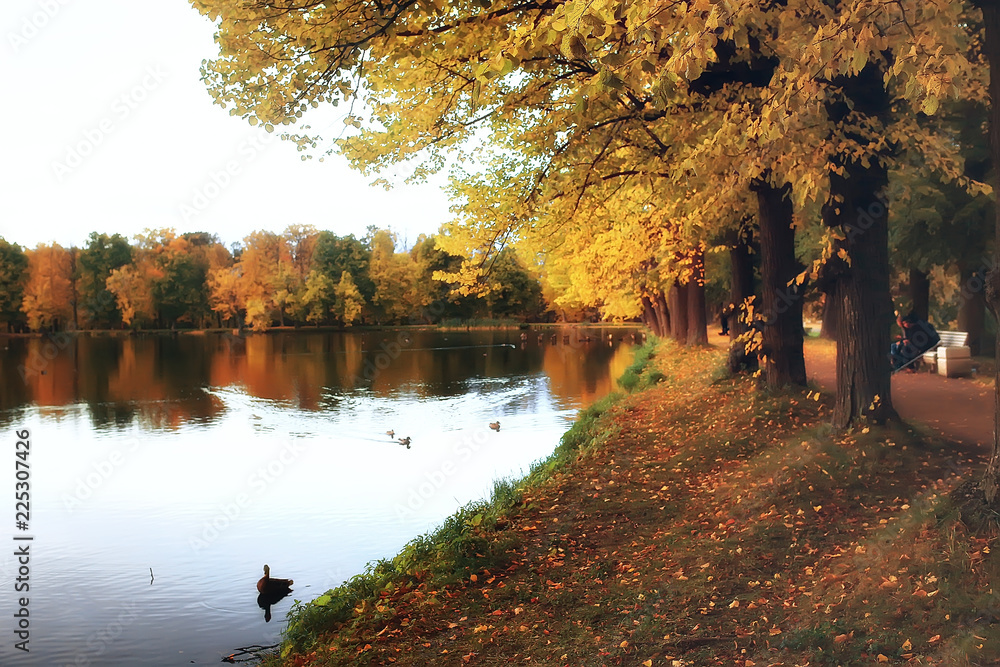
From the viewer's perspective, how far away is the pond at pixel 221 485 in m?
9.19

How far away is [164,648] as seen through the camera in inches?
328

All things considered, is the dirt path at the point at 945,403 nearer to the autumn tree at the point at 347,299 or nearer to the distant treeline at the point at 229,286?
the distant treeline at the point at 229,286

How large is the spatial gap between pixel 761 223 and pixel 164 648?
10309 millimetres

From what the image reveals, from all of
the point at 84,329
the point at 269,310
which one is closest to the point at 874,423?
the point at 269,310

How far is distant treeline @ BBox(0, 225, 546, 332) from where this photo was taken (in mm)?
82125

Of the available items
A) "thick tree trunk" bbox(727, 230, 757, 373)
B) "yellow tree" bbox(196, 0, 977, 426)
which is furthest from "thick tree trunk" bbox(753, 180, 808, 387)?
"thick tree trunk" bbox(727, 230, 757, 373)

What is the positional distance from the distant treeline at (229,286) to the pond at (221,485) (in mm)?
51009

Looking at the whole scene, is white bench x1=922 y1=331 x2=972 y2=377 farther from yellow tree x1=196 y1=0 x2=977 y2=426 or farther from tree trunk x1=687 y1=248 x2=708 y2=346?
tree trunk x1=687 y1=248 x2=708 y2=346

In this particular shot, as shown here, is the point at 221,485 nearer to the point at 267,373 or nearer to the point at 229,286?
the point at 267,373

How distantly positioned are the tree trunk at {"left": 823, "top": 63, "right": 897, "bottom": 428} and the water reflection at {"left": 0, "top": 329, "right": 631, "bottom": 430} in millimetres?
16360

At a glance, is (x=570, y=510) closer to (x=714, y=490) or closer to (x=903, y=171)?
(x=714, y=490)

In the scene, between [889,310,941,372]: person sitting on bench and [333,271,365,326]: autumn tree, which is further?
[333,271,365,326]: autumn tree

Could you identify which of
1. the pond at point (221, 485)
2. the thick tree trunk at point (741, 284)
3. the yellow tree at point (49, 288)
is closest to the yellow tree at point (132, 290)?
the yellow tree at point (49, 288)

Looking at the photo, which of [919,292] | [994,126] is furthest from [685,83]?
[919,292]
